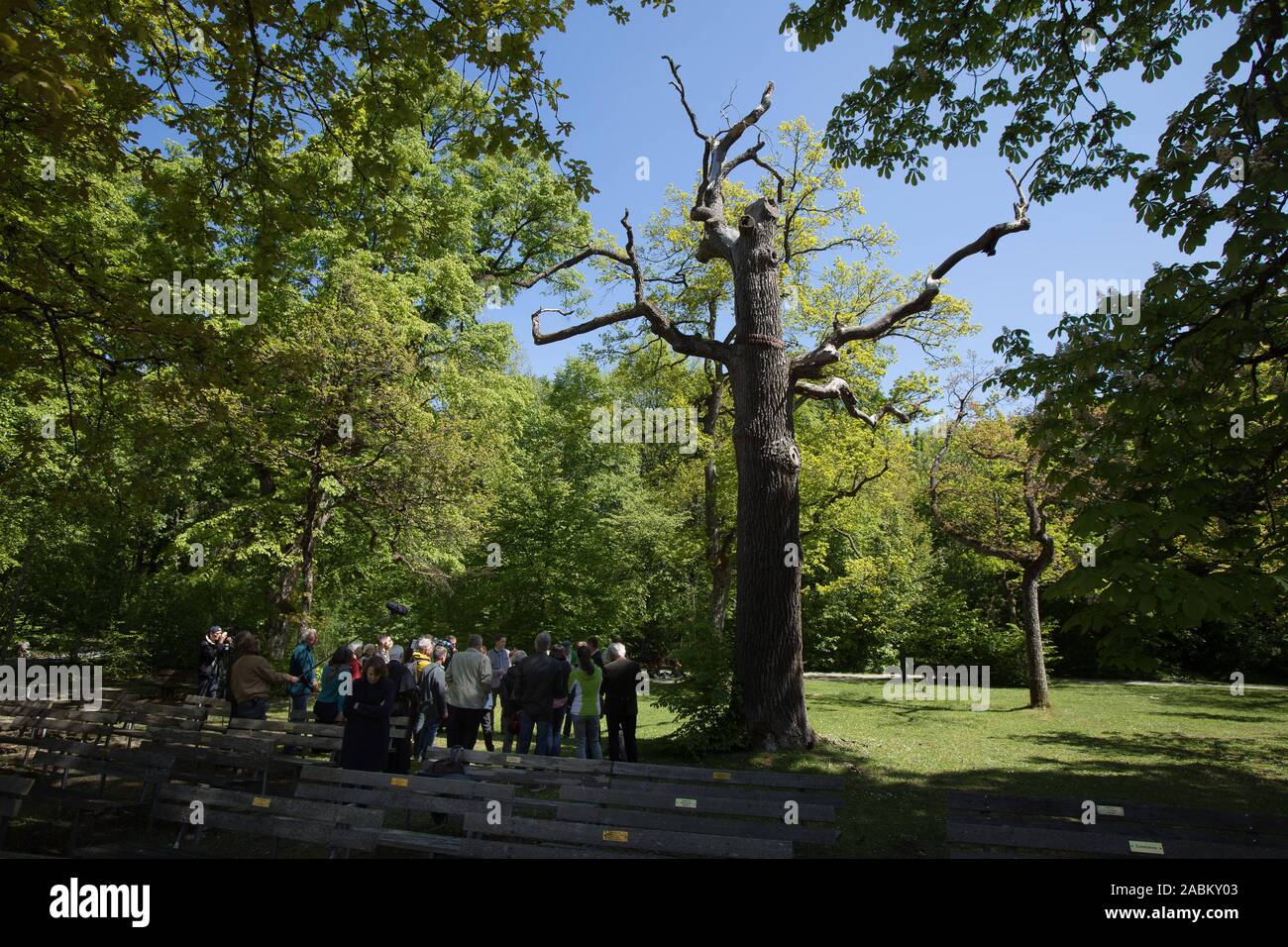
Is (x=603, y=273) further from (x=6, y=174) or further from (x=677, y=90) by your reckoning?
(x=6, y=174)

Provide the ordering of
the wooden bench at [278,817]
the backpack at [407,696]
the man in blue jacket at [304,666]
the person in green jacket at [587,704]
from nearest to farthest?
the wooden bench at [278,817]
the backpack at [407,696]
the person in green jacket at [587,704]
the man in blue jacket at [304,666]

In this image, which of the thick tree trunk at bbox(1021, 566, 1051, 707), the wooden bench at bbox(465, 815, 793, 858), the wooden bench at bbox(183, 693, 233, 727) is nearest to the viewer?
the wooden bench at bbox(465, 815, 793, 858)

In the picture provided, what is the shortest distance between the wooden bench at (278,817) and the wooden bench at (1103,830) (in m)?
3.87

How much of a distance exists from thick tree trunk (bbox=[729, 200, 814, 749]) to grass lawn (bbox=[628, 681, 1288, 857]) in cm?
84

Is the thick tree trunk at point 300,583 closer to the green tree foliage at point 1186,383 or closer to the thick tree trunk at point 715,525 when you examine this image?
the thick tree trunk at point 715,525

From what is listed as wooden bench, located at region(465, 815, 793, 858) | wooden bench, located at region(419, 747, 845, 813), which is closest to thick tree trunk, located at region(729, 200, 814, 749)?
wooden bench, located at region(419, 747, 845, 813)

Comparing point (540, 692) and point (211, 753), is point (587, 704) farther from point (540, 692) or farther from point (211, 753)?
point (211, 753)

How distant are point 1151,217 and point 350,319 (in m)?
15.1

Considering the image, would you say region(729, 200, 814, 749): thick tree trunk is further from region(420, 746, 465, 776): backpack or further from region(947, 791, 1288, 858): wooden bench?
region(420, 746, 465, 776): backpack

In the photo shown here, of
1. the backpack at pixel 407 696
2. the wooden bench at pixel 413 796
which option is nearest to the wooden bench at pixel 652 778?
the wooden bench at pixel 413 796

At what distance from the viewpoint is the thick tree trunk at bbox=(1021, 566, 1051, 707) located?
16.5 meters

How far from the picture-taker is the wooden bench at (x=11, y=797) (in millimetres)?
4922

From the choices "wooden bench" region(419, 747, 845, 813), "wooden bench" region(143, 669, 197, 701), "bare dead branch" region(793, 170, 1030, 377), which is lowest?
"wooden bench" region(143, 669, 197, 701)

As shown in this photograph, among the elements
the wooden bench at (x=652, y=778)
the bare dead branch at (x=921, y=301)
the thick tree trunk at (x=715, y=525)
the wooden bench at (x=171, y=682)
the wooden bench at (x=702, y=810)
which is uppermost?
the bare dead branch at (x=921, y=301)
